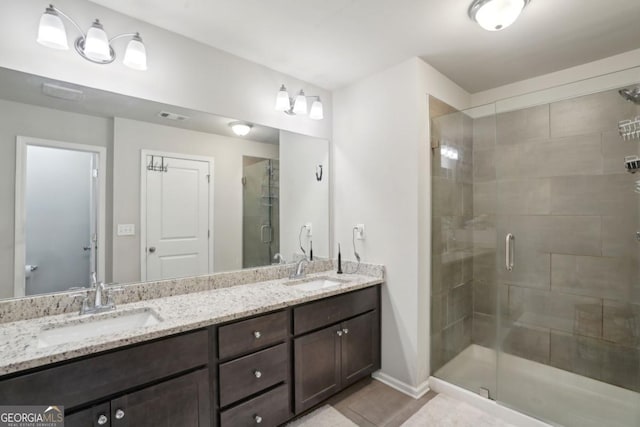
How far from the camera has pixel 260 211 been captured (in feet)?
7.89

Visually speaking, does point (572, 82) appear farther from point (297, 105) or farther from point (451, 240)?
point (297, 105)

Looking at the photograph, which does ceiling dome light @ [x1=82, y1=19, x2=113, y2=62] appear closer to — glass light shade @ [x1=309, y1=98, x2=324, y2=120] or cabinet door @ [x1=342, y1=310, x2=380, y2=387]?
glass light shade @ [x1=309, y1=98, x2=324, y2=120]

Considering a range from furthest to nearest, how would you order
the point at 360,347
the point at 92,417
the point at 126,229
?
the point at 360,347 → the point at 126,229 → the point at 92,417

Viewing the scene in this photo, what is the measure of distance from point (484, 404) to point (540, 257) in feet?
4.18

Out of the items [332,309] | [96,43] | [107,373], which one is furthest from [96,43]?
[332,309]

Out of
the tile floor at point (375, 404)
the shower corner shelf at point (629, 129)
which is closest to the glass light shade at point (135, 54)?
the tile floor at point (375, 404)

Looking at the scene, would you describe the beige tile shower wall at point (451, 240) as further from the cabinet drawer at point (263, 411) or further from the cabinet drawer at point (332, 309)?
the cabinet drawer at point (263, 411)

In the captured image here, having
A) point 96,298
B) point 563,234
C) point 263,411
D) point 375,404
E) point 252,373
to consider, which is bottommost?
point 375,404

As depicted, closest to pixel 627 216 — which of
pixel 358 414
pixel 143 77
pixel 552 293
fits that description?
pixel 552 293

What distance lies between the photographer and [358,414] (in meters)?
2.05

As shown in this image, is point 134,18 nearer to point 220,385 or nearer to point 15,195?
point 15,195

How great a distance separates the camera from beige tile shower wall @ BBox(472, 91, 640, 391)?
215cm

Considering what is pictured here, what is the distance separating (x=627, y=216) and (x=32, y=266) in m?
3.72

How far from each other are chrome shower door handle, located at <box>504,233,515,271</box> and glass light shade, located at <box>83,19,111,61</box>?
306 cm
